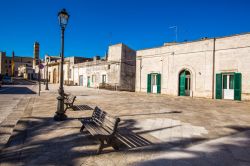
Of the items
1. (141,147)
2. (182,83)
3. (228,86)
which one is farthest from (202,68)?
(141,147)

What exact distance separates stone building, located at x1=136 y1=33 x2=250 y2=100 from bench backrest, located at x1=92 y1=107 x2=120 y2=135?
600 inches

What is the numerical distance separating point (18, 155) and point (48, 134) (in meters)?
1.50

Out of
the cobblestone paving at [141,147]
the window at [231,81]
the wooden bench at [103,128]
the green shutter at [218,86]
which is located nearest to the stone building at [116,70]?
the green shutter at [218,86]

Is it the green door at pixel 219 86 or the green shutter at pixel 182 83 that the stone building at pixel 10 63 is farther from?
the green door at pixel 219 86

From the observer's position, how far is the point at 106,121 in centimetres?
523

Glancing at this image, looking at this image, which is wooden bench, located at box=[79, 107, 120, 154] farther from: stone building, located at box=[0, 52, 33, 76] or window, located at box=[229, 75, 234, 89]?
stone building, located at box=[0, 52, 33, 76]

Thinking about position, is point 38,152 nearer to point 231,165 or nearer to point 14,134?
point 14,134

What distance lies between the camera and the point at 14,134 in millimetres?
6016

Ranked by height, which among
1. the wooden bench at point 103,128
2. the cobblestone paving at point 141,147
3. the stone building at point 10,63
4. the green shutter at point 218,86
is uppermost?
the stone building at point 10,63

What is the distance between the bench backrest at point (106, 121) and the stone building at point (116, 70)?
79.3 ft

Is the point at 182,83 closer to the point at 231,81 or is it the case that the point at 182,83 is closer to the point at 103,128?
the point at 231,81

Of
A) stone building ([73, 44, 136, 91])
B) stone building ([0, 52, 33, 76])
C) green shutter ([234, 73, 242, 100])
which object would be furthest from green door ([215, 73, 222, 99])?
stone building ([0, 52, 33, 76])

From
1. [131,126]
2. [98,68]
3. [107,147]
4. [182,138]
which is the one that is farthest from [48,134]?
[98,68]

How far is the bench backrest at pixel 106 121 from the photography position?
4.66 meters
